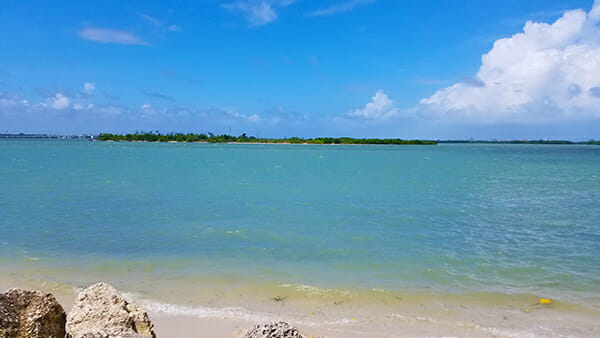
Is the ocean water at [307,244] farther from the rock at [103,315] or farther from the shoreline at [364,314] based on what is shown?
the rock at [103,315]

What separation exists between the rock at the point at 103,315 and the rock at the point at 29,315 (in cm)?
21

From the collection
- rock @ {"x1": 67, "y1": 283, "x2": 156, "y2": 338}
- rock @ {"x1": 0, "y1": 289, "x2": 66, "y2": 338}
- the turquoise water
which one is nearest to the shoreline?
the turquoise water

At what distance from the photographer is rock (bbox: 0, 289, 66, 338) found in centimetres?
445

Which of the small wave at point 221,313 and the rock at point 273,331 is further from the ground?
the rock at point 273,331

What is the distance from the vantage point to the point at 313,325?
6.85 metres

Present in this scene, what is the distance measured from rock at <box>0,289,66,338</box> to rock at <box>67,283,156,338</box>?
0.69ft

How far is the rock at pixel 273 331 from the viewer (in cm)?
439

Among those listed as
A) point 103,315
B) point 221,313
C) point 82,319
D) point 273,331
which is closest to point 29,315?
point 82,319

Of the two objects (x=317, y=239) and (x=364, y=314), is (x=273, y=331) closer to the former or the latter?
(x=364, y=314)

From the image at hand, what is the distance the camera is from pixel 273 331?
4.43 metres

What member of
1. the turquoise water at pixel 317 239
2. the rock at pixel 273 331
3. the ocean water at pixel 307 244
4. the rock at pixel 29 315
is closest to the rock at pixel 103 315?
the rock at pixel 29 315

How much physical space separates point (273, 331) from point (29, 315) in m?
2.81

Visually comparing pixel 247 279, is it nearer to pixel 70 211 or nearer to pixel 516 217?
pixel 70 211

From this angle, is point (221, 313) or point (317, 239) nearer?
point (221, 313)
